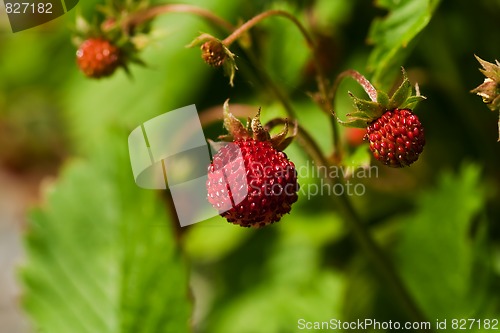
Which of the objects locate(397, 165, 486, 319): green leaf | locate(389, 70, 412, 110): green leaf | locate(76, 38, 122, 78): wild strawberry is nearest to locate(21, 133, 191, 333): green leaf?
locate(76, 38, 122, 78): wild strawberry

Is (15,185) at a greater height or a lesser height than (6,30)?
lesser

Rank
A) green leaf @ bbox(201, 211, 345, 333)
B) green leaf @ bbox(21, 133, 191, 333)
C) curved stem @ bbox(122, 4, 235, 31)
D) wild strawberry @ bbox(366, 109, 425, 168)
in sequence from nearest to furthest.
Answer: wild strawberry @ bbox(366, 109, 425, 168)
curved stem @ bbox(122, 4, 235, 31)
green leaf @ bbox(21, 133, 191, 333)
green leaf @ bbox(201, 211, 345, 333)

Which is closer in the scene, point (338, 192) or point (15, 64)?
point (338, 192)

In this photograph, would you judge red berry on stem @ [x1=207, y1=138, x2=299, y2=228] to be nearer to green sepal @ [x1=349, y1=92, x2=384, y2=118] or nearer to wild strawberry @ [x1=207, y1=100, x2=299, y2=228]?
wild strawberry @ [x1=207, y1=100, x2=299, y2=228]

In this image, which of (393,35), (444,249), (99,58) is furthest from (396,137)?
(444,249)

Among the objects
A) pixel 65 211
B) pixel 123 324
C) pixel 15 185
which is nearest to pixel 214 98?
pixel 65 211

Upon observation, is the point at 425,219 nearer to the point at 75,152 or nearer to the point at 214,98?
the point at 214,98

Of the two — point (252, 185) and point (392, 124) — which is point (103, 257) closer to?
point (252, 185)
